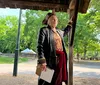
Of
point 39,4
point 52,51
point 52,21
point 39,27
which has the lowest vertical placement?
point 52,51

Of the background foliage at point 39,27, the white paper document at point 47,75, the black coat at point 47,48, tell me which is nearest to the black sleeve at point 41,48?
the black coat at point 47,48

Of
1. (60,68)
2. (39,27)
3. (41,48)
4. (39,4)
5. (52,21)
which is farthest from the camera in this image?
(39,27)

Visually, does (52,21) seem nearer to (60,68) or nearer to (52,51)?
(52,51)

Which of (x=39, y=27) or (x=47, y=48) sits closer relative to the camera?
(x=47, y=48)

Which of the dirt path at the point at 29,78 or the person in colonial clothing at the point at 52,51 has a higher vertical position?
the person in colonial clothing at the point at 52,51

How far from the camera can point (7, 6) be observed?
3643 mm

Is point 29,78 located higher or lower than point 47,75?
lower

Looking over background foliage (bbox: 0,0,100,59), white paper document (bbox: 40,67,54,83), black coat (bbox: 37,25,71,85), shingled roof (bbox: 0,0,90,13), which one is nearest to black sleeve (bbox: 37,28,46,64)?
black coat (bbox: 37,25,71,85)

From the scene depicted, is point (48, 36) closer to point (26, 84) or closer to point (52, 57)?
point (52, 57)

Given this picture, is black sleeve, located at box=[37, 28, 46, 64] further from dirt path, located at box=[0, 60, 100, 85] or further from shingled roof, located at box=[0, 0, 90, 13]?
dirt path, located at box=[0, 60, 100, 85]

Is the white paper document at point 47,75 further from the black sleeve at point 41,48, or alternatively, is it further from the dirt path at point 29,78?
the dirt path at point 29,78

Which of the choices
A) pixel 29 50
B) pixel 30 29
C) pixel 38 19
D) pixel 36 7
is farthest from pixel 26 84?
pixel 29 50

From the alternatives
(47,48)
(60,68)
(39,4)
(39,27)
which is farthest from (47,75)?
(39,27)

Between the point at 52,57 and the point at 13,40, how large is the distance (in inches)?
1331
